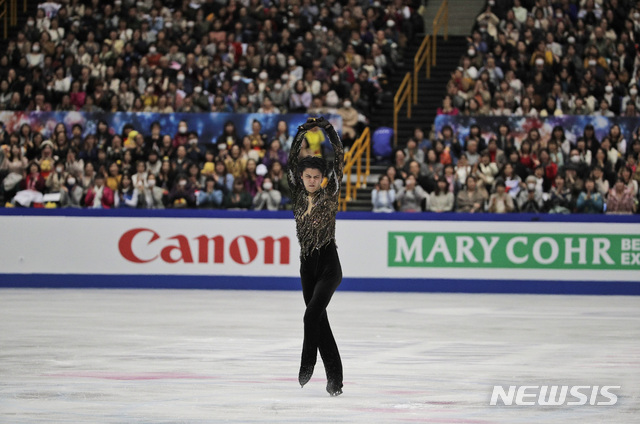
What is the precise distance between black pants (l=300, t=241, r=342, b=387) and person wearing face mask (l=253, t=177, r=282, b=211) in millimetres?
9608

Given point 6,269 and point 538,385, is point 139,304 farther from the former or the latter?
point 538,385

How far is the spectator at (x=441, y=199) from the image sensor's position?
16766 mm

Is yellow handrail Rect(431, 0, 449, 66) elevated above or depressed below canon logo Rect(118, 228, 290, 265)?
above

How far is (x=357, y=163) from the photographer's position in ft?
62.0

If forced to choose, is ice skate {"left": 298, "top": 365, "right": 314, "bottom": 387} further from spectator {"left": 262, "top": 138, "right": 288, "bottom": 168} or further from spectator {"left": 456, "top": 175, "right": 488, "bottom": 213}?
spectator {"left": 262, "top": 138, "right": 288, "bottom": 168}

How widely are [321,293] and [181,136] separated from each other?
458 inches

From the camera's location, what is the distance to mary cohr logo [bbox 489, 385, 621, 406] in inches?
281

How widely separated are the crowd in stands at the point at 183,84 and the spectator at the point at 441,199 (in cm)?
219

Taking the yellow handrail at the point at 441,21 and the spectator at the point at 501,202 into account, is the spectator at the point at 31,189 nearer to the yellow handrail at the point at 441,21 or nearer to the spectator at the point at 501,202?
the spectator at the point at 501,202

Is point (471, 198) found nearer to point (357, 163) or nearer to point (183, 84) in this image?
point (357, 163)

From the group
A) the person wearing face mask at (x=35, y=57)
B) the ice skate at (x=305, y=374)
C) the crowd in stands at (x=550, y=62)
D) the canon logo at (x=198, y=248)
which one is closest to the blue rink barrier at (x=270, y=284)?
the canon logo at (x=198, y=248)

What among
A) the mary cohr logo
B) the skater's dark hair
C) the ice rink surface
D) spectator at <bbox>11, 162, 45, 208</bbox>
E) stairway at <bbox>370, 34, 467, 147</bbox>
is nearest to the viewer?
the ice rink surface

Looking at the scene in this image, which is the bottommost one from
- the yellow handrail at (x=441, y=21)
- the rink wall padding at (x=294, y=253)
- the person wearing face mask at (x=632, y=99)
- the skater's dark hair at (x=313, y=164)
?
the rink wall padding at (x=294, y=253)

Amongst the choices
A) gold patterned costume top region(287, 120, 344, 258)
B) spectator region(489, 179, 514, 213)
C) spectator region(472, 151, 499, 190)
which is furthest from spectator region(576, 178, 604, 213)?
gold patterned costume top region(287, 120, 344, 258)
